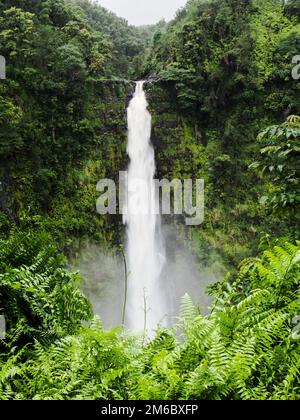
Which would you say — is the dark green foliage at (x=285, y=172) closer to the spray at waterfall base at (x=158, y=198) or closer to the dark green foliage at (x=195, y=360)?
the dark green foliage at (x=195, y=360)

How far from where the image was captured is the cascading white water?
672 inches

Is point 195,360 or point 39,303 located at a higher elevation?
point 39,303

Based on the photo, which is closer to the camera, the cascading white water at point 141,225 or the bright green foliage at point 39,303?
the bright green foliage at point 39,303

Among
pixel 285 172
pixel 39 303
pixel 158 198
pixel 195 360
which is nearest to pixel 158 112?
pixel 158 198

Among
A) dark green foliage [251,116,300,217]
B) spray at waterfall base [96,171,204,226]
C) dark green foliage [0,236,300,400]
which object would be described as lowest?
dark green foliage [0,236,300,400]

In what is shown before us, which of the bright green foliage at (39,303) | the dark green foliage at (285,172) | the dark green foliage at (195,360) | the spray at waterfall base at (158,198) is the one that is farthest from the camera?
the spray at waterfall base at (158,198)

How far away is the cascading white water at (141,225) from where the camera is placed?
56.0ft

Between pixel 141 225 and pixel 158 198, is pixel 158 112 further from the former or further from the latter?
pixel 141 225

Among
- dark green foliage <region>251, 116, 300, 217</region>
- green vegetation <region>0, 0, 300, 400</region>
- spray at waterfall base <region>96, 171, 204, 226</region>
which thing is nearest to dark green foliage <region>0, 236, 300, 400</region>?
dark green foliage <region>251, 116, 300, 217</region>

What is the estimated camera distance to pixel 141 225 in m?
18.1

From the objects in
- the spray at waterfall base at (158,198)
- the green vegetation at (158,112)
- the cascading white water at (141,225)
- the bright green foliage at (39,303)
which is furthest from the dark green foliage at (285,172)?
the spray at waterfall base at (158,198)

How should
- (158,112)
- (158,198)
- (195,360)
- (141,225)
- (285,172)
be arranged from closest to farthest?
(195,360), (285,172), (141,225), (158,198), (158,112)

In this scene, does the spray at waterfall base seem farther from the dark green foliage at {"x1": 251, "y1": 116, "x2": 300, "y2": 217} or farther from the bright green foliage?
the bright green foliage

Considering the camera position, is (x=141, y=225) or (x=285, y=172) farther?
(x=141, y=225)
